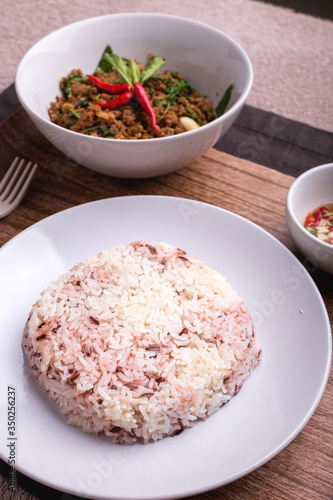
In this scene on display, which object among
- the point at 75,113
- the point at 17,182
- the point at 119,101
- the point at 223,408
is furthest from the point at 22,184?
the point at 223,408

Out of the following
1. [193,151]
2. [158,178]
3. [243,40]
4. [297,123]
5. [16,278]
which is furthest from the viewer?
[243,40]

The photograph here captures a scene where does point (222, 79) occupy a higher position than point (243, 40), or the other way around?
point (222, 79)

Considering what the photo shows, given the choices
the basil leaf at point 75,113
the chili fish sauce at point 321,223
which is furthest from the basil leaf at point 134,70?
the chili fish sauce at point 321,223

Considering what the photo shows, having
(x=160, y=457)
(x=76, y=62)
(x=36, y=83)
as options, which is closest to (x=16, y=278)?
(x=160, y=457)

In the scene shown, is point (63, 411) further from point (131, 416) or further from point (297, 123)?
point (297, 123)

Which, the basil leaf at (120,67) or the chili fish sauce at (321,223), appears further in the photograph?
the basil leaf at (120,67)

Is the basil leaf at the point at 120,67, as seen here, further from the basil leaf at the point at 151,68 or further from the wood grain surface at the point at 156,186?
the wood grain surface at the point at 156,186
